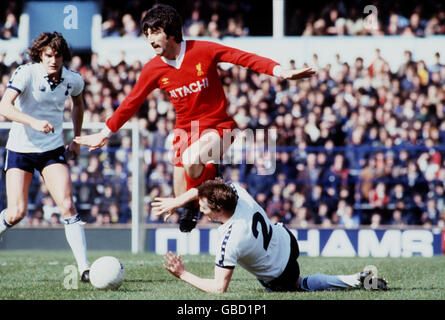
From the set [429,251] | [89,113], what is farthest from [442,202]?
[89,113]

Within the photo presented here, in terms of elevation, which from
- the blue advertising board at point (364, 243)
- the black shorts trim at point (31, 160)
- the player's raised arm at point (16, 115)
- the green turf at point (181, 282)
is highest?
the player's raised arm at point (16, 115)

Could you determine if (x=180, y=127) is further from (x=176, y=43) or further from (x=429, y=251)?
(x=429, y=251)

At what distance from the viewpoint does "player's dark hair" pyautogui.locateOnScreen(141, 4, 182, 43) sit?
739 cm

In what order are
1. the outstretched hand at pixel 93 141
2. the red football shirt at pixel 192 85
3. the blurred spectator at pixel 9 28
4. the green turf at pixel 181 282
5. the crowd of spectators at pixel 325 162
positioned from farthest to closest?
the blurred spectator at pixel 9 28 → the crowd of spectators at pixel 325 162 → the red football shirt at pixel 192 85 → the outstretched hand at pixel 93 141 → the green turf at pixel 181 282

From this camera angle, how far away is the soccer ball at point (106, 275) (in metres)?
7.10

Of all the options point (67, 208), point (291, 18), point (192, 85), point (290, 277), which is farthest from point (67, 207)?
point (291, 18)

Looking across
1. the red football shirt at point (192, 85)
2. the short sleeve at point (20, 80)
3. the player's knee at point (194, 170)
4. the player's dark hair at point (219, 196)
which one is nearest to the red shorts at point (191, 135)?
the red football shirt at point (192, 85)

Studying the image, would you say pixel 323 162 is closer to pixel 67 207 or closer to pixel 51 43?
pixel 67 207

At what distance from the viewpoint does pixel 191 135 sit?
307 inches

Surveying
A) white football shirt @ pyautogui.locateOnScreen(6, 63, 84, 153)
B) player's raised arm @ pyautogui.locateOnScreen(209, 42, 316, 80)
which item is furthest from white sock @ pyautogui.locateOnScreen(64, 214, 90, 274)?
player's raised arm @ pyautogui.locateOnScreen(209, 42, 316, 80)

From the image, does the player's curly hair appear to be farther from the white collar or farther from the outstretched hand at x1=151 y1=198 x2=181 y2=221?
the outstretched hand at x1=151 y1=198 x2=181 y2=221

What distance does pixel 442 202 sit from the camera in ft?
47.0

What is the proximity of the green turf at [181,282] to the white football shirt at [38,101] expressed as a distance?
56.3 inches

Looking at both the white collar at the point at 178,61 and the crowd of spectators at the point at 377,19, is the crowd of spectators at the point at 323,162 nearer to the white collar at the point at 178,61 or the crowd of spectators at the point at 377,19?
the crowd of spectators at the point at 377,19
